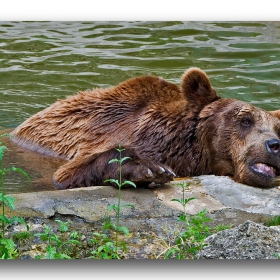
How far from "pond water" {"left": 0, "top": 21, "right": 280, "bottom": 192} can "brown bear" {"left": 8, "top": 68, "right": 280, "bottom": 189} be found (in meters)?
0.60

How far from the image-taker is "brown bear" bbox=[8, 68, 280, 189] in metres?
7.24

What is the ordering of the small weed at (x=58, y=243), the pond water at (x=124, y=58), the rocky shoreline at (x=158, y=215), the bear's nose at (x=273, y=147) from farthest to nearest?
1. the pond water at (x=124, y=58)
2. the bear's nose at (x=273, y=147)
3. the rocky shoreline at (x=158, y=215)
4. the small weed at (x=58, y=243)

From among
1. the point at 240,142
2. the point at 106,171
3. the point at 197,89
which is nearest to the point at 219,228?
the point at 106,171

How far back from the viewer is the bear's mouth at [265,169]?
7254 mm

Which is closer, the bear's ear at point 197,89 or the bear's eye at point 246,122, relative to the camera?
the bear's eye at point 246,122

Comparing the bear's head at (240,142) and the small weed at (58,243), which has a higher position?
the bear's head at (240,142)

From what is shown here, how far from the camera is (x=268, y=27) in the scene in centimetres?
777

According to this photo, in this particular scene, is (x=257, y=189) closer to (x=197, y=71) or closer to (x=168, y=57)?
(x=197, y=71)

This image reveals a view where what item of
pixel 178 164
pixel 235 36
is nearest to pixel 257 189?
pixel 178 164

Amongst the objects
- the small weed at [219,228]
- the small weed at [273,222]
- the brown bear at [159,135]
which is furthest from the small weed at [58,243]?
the small weed at [273,222]

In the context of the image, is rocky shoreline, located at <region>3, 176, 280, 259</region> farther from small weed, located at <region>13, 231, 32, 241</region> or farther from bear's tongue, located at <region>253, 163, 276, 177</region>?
bear's tongue, located at <region>253, 163, 276, 177</region>

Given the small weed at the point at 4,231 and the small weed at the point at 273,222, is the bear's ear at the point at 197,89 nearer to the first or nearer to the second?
the small weed at the point at 273,222

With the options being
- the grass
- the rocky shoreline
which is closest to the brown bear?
the rocky shoreline

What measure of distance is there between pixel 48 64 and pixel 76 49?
42cm
